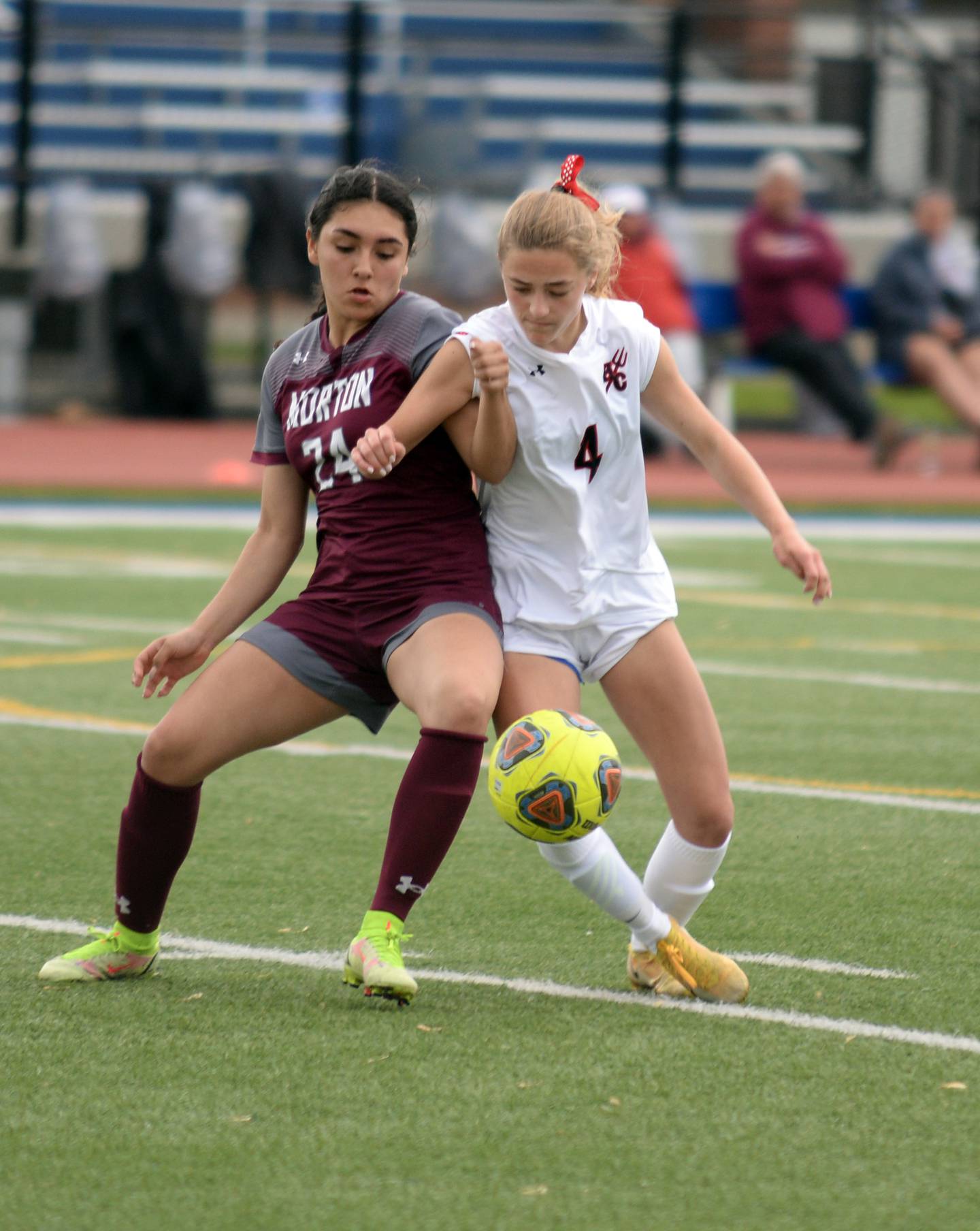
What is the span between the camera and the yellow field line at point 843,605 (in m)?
11.2

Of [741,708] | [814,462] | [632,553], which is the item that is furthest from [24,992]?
[814,462]

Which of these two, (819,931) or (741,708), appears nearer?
(819,931)

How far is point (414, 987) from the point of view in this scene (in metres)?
4.52

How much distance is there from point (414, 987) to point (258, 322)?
1892 cm

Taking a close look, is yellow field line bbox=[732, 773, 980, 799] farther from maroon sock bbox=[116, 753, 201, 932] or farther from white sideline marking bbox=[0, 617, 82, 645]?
white sideline marking bbox=[0, 617, 82, 645]

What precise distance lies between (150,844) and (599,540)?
1187 mm

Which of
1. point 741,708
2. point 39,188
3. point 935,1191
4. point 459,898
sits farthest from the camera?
point 39,188

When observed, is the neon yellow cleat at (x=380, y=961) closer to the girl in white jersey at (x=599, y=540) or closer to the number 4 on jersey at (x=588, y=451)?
the girl in white jersey at (x=599, y=540)

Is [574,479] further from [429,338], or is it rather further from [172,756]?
[172,756]

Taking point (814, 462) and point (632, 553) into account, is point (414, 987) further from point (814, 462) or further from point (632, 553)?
point (814, 462)

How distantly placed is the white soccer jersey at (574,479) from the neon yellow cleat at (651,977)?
0.76 m

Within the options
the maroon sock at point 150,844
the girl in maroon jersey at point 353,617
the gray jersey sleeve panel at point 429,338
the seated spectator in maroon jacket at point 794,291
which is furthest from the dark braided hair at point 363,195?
the seated spectator in maroon jacket at point 794,291

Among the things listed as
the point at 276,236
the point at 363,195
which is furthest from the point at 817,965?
the point at 276,236

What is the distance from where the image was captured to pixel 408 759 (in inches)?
297
